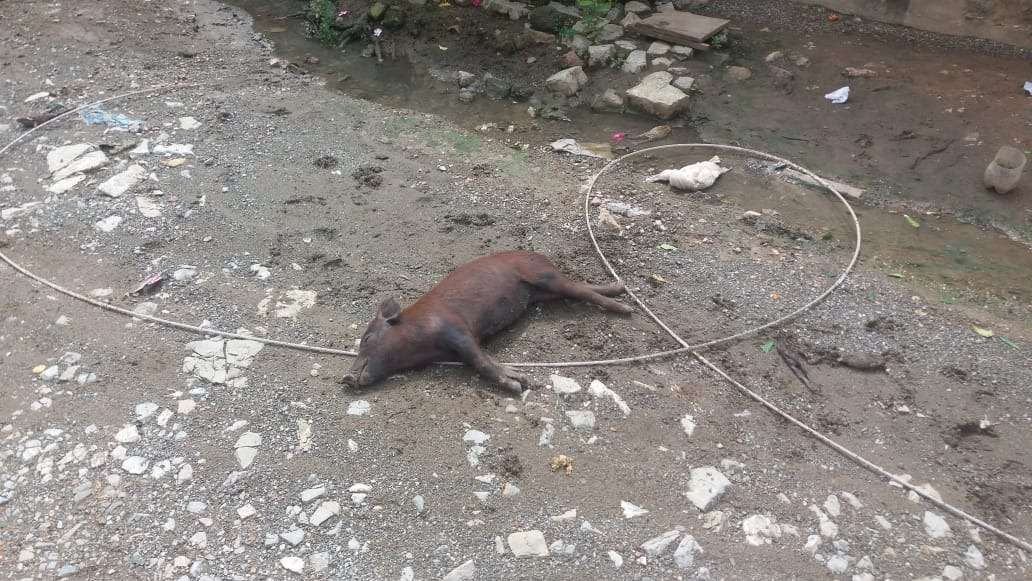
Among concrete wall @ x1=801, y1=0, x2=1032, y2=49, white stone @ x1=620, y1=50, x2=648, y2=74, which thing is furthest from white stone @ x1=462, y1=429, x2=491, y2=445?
concrete wall @ x1=801, y1=0, x2=1032, y2=49

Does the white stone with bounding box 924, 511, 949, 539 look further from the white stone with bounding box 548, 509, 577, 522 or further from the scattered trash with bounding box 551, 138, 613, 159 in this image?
the scattered trash with bounding box 551, 138, 613, 159

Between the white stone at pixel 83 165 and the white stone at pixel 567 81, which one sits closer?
the white stone at pixel 83 165

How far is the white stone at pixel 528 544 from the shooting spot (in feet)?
10.3

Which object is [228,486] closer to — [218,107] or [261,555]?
[261,555]

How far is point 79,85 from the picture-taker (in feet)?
23.8

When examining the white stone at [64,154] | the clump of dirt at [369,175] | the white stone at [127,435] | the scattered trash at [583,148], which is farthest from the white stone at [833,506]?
the white stone at [64,154]

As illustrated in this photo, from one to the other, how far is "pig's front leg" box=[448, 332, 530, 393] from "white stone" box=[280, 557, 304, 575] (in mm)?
1384

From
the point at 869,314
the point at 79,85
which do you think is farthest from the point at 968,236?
the point at 79,85

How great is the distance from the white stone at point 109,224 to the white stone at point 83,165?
0.89m

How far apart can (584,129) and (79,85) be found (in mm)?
5403

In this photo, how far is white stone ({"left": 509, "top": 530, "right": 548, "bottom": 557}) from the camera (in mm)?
3125

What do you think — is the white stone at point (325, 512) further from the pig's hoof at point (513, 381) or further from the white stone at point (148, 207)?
the white stone at point (148, 207)

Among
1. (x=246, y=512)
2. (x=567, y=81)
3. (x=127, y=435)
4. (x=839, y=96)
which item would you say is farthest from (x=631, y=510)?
(x=839, y=96)

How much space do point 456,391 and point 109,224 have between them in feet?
10.8
